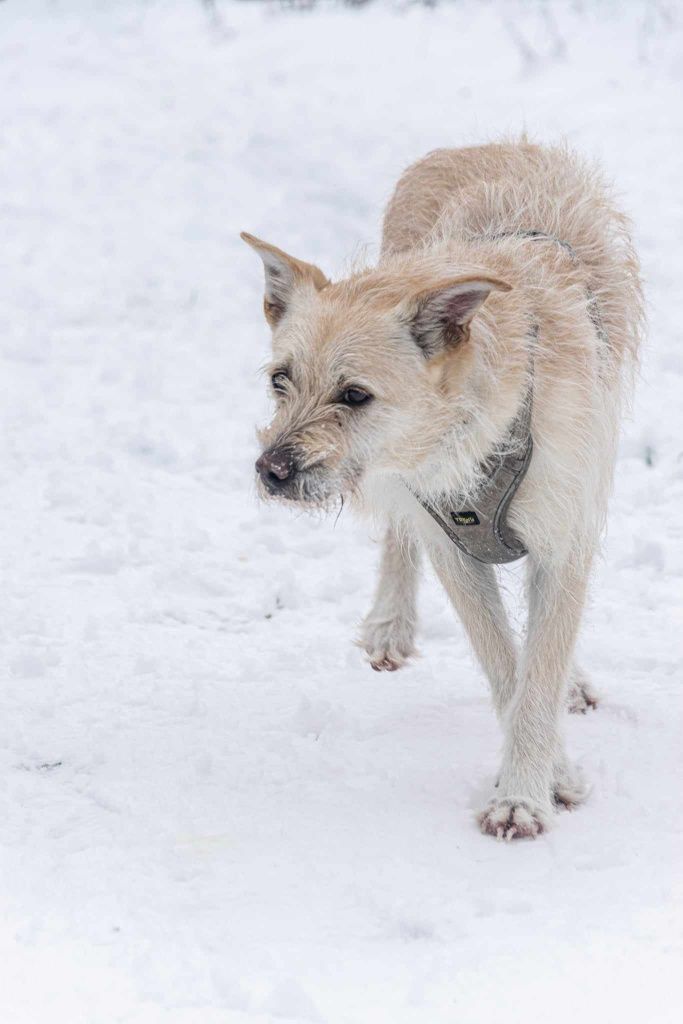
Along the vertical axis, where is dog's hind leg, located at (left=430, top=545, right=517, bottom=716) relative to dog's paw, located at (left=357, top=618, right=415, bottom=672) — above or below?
above

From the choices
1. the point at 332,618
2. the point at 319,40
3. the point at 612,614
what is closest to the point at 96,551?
the point at 332,618

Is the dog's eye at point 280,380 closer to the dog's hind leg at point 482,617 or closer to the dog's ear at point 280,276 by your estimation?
the dog's ear at point 280,276

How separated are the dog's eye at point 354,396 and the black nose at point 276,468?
217mm

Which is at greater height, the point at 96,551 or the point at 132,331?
the point at 132,331

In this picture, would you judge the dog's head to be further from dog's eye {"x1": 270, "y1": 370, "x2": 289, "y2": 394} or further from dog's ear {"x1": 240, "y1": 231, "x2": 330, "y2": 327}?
dog's ear {"x1": 240, "y1": 231, "x2": 330, "y2": 327}

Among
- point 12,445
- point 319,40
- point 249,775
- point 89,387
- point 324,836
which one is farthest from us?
point 319,40

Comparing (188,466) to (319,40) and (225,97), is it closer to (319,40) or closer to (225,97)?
(225,97)

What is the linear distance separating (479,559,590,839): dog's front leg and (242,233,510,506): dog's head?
62 cm

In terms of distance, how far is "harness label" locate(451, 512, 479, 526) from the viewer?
330cm

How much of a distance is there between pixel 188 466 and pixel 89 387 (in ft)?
3.24

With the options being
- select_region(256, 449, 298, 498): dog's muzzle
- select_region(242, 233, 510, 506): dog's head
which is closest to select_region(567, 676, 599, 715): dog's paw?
select_region(242, 233, 510, 506): dog's head

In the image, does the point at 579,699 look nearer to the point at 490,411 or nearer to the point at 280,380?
the point at 490,411

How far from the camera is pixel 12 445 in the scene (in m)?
5.97

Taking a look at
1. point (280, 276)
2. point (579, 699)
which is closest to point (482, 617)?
point (579, 699)
